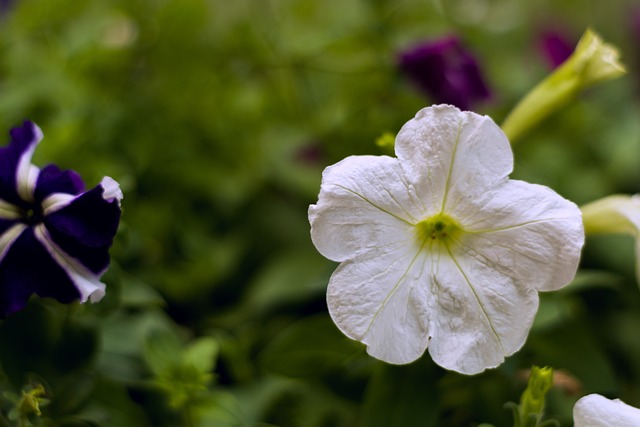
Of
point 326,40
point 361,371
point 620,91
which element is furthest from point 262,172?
point 620,91

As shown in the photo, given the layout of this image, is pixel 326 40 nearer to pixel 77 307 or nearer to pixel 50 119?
pixel 50 119

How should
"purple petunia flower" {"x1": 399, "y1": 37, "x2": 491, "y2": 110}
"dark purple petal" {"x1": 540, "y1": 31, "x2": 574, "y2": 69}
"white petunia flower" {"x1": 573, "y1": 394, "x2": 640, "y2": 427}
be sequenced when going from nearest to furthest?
"white petunia flower" {"x1": 573, "y1": 394, "x2": 640, "y2": 427} < "purple petunia flower" {"x1": 399, "y1": 37, "x2": 491, "y2": 110} < "dark purple petal" {"x1": 540, "y1": 31, "x2": 574, "y2": 69}

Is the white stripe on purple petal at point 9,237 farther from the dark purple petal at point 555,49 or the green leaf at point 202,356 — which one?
the dark purple petal at point 555,49

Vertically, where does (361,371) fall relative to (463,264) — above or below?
below

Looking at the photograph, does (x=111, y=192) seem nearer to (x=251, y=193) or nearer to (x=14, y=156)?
(x=14, y=156)

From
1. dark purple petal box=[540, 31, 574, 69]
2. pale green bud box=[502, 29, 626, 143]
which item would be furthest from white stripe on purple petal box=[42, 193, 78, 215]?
dark purple petal box=[540, 31, 574, 69]

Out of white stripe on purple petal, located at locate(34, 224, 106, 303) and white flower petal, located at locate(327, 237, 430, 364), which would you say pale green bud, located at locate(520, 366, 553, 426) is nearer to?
white flower petal, located at locate(327, 237, 430, 364)

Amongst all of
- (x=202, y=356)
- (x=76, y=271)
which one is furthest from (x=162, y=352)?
(x=76, y=271)
